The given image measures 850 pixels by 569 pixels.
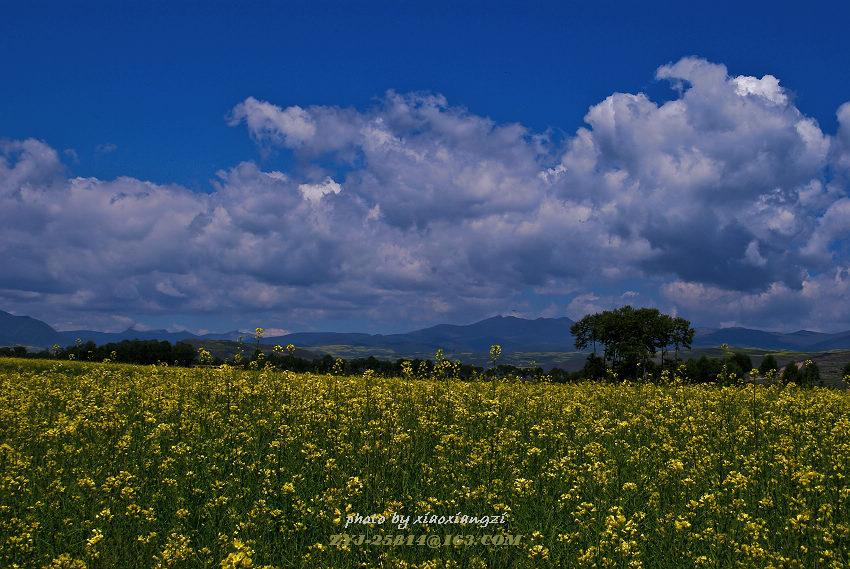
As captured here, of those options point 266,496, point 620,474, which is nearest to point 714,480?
point 620,474

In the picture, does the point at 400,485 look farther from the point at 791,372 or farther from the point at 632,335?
the point at 632,335

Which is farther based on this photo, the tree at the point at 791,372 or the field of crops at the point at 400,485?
the tree at the point at 791,372

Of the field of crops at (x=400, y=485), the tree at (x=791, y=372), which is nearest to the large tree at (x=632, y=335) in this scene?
the tree at (x=791, y=372)

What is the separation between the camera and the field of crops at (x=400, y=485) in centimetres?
715

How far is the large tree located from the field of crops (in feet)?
241

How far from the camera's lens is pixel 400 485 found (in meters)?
9.13

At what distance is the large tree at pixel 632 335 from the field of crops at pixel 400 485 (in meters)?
73.6

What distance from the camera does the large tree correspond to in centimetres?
8444

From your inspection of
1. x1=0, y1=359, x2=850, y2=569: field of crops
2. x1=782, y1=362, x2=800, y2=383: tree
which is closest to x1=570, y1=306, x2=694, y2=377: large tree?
x1=782, y1=362, x2=800, y2=383: tree

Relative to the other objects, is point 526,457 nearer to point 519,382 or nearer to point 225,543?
point 225,543

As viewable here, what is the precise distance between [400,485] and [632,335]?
286 feet

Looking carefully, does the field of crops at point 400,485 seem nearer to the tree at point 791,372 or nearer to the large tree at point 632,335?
the tree at point 791,372

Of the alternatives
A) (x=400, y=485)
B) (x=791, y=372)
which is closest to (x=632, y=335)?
(x=791, y=372)

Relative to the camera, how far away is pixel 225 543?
23.2 feet
